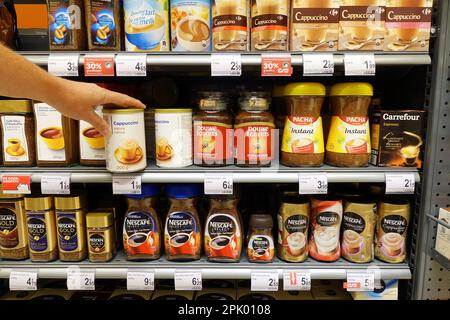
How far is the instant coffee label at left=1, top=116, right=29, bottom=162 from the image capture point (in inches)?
51.8

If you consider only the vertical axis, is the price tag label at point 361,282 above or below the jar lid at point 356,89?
below

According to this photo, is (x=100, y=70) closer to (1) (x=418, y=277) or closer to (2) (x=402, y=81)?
(2) (x=402, y=81)

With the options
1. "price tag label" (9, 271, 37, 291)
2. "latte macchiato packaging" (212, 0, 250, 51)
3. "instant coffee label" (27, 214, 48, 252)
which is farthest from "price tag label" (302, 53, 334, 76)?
"price tag label" (9, 271, 37, 291)

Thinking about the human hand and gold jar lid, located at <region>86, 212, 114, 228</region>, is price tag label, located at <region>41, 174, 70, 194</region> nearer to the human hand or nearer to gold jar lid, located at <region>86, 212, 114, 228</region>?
gold jar lid, located at <region>86, 212, 114, 228</region>

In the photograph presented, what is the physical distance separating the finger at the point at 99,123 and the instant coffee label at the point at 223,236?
1.69 ft

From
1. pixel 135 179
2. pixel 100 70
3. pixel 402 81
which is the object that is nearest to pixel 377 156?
pixel 402 81

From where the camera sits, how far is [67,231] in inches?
53.4

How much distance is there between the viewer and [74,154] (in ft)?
4.51

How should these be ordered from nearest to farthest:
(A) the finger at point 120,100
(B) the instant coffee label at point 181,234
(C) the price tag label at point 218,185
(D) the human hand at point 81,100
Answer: (D) the human hand at point 81,100 → (A) the finger at point 120,100 → (C) the price tag label at point 218,185 → (B) the instant coffee label at point 181,234

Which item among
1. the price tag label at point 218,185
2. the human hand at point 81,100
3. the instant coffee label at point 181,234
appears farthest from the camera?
the instant coffee label at point 181,234

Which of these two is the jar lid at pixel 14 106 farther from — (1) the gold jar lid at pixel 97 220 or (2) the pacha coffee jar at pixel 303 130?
(2) the pacha coffee jar at pixel 303 130

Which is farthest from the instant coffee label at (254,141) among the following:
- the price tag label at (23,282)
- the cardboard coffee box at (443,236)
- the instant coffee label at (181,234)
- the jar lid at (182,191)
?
the price tag label at (23,282)

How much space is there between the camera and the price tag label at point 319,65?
1.18 meters
